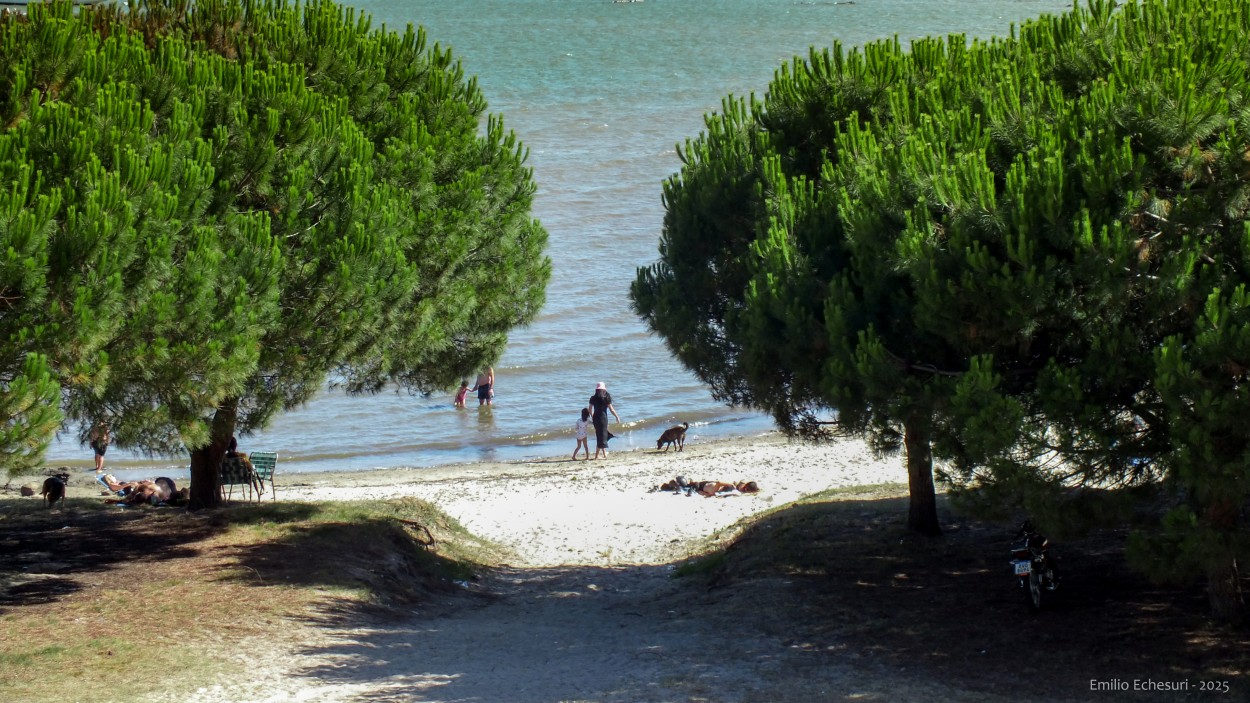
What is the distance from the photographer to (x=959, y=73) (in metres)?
12.7

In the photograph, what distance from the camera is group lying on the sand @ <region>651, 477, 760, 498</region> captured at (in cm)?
1983

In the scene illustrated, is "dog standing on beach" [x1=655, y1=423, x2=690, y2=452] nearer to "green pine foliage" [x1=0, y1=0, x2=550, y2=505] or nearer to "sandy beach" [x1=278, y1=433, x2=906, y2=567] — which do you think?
"sandy beach" [x1=278, y1=433, x2=906, y2=567]

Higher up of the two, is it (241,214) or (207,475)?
(241,214)

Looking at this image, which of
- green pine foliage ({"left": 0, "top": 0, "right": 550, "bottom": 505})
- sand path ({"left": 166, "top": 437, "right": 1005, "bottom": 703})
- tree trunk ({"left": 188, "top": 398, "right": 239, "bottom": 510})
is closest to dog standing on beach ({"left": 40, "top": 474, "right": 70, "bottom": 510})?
tree trunk ({"left": 188, "top": 398, "right": 239, "bottom": 510})

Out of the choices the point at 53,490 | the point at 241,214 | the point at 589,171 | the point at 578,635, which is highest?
the point at 589,171

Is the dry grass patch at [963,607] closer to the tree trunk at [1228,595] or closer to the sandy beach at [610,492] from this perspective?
the tree trunk at [1228,595]

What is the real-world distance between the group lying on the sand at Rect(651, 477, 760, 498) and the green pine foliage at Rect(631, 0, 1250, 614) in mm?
8479

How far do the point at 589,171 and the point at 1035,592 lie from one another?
4042 cm

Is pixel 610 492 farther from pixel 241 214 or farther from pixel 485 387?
pixel 241 214

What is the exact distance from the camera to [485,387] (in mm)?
27938

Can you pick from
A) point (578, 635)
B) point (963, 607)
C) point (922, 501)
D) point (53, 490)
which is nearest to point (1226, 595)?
point (963, 607)

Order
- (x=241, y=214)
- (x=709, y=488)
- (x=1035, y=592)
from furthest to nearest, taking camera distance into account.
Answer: (x=709, y=488) < (x=241, y=214) < (x=1035, y=592)

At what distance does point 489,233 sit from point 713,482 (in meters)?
7.31

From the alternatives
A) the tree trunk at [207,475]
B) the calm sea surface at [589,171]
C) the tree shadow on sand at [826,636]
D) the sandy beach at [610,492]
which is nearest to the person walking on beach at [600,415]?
the sandy beach at [610,492]
